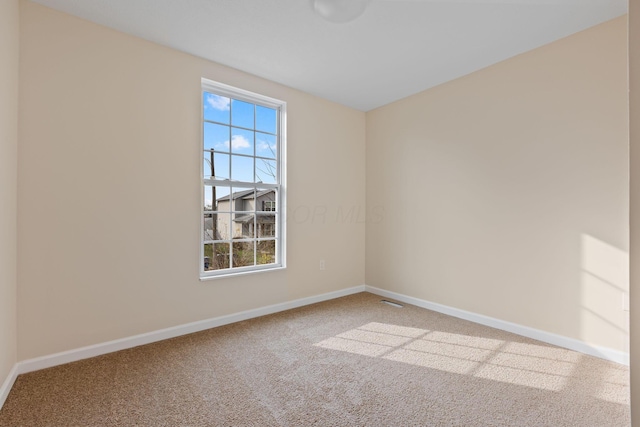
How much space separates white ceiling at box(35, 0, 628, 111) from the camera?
2203mm

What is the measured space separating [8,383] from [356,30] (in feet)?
11.1

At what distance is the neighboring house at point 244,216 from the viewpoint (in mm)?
3188

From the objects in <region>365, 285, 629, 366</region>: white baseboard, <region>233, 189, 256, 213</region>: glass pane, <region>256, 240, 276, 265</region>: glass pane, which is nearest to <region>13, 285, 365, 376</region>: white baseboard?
<region>256, 240, 276, 265</region>: glass pane

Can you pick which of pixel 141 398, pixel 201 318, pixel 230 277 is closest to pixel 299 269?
pixel 230 277

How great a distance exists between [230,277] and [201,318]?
1.48 ft

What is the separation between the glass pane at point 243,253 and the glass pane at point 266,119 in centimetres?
129

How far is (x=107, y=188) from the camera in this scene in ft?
8.02

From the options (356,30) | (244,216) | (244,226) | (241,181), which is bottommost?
(244,226)

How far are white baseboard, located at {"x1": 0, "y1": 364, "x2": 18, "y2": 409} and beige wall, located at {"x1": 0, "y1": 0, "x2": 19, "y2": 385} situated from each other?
0.12 feet

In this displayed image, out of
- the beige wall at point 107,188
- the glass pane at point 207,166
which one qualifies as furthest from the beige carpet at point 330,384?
the glass pane at point 207,166

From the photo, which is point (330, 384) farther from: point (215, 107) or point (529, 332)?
point (215, 107)

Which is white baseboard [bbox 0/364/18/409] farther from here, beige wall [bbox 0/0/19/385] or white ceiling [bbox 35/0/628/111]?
white ceiling [bbox 35/0/628/111]

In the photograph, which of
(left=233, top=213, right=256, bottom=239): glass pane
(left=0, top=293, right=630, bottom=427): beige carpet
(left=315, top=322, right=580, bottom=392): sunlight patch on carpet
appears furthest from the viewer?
(left=233, top=213, right=256, bottom=239): glass pane

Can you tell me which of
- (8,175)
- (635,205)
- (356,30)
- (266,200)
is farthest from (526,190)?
(8,175)
